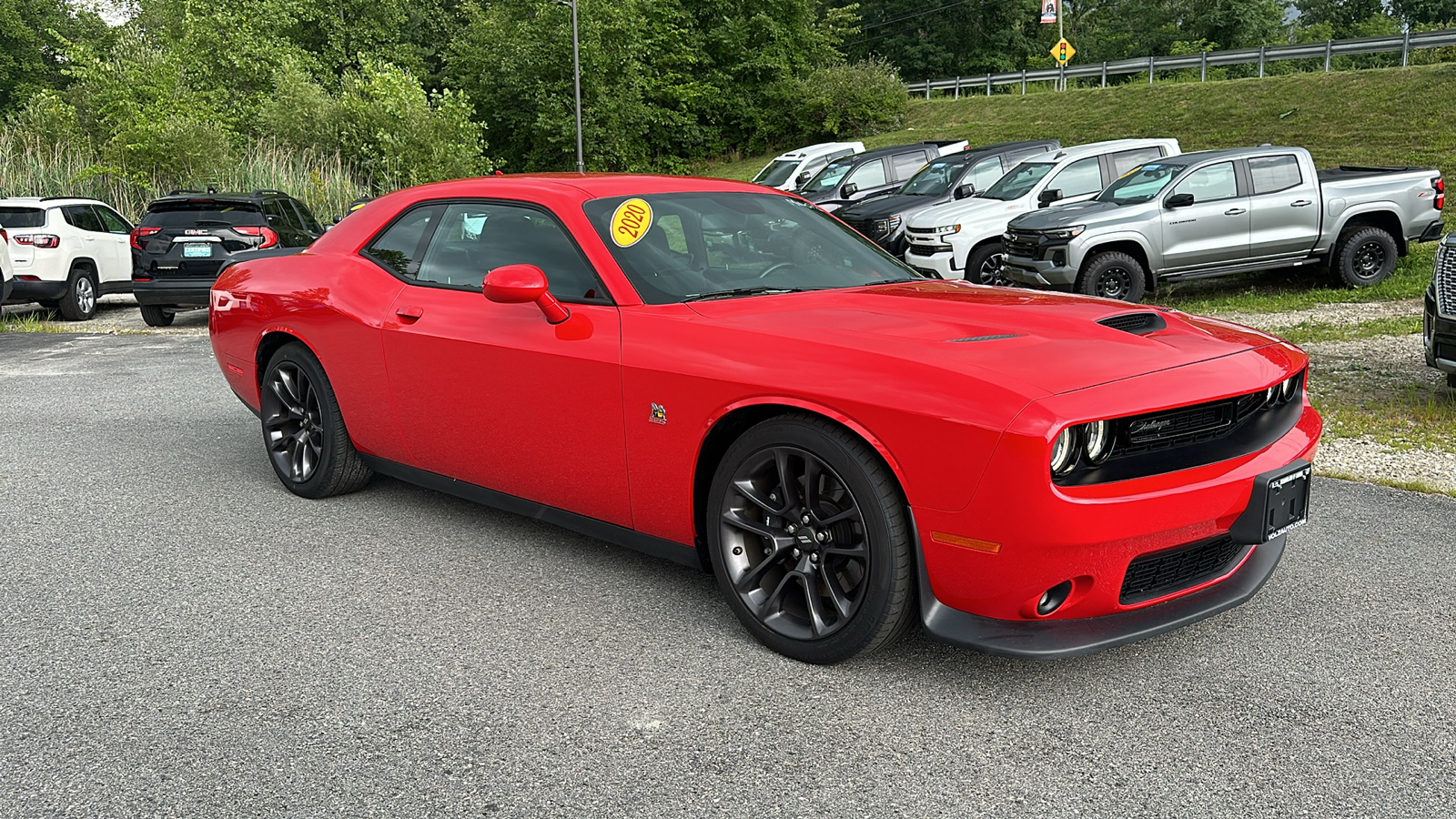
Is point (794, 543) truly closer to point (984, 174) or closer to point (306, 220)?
point (306, 220)

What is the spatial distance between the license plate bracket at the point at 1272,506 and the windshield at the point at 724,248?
1.67m

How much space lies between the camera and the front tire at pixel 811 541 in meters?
3.29

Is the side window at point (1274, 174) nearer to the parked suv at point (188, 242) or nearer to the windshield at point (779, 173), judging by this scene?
the parked suv at point (188, 242)

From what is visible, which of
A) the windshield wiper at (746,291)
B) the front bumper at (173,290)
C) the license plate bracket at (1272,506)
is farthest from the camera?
the front bumper at (173,290)

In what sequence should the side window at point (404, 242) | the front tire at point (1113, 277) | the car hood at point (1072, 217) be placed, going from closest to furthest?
the side window at point (404, 242), the front tire at point (1113, 277), the car hood at point (1072, 217)

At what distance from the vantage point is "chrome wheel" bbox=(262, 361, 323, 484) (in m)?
5.52

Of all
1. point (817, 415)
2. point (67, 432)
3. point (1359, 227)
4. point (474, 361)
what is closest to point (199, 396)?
point (67, 432)

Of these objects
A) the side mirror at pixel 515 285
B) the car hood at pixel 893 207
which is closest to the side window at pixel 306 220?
the car hood at pixel 893 207

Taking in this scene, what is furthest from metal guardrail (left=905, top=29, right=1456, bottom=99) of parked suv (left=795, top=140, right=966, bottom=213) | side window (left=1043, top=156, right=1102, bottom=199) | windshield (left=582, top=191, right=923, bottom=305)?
windshield (left=582, top=191, right=923, bottom=305)

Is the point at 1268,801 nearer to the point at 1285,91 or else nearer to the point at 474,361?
the point at 474,361

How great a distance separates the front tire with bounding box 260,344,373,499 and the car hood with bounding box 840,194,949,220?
37.7 ft

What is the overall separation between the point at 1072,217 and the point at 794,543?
33.3 ft

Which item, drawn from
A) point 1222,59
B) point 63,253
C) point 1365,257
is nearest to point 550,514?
point 1365,257

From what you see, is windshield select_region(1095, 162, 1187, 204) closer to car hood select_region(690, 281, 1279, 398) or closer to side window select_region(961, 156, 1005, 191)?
side window select_region(961, 156, 1005, 191)
